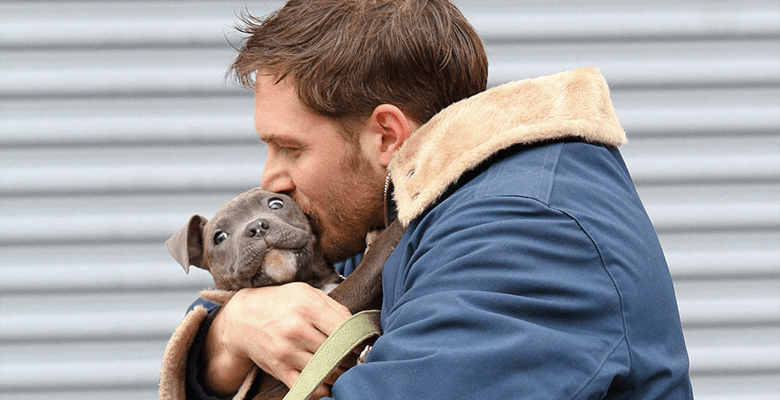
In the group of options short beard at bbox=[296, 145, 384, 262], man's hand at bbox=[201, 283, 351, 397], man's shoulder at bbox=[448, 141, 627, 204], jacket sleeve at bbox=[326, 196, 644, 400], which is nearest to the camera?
jacket sleeve at bbox=[326, 196, 644, 400]

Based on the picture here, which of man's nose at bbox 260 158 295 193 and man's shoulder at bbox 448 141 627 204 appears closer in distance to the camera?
man's shoulder at bbox 448 141 627 204

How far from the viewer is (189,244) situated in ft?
8.72

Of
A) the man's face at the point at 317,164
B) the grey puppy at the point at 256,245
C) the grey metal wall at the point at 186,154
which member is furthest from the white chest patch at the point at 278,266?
the grey metal wall at the point at 186,154

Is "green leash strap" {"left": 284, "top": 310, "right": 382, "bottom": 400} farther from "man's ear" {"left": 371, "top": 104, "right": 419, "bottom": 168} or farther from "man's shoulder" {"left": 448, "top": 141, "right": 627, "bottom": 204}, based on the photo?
"man's ear" {"left": 371, "top": 104, "right": 419, "bottom": 168}

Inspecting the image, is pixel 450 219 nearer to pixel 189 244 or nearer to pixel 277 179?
pixel 277 179

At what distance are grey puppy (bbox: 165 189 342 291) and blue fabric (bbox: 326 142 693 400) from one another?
0.82m

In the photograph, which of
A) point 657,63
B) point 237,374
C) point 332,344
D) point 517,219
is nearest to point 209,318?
point 237,374

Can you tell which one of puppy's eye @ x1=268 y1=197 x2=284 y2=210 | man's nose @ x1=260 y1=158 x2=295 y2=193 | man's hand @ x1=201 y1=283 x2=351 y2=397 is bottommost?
man's hand @ x1=201 y1=283 x2=351 y2=397

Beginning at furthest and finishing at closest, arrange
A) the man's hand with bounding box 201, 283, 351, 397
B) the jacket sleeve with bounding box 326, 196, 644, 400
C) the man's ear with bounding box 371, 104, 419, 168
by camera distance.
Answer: the man's ear with bounding box 371, 104, 419, 168 < the man's hand with bounding box 201, 283, 351, 397 < the jacket sleeve with bounding box 326, 196, 644, 400

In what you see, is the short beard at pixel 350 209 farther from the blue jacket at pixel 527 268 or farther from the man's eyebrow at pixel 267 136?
the blue jacket at pixel 527 268

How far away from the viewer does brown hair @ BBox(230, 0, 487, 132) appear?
7.14ft

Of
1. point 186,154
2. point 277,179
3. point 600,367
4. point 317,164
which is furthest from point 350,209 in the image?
point 186,154

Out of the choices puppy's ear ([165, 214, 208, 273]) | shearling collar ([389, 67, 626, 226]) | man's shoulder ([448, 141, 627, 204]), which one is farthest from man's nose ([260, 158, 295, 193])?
man's shoulder ([448, 141, 627, 204])

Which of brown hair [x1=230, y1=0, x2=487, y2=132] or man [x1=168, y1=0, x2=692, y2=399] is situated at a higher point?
brown hair [x1=230, y1=0, x2=487, y2=132]
